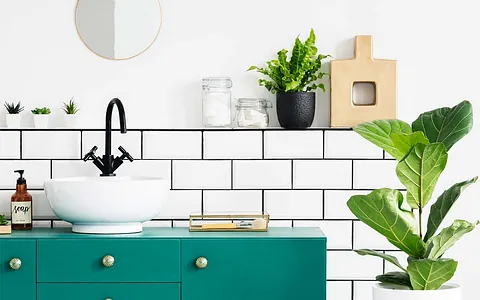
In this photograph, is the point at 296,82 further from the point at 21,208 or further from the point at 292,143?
the point at 21,208

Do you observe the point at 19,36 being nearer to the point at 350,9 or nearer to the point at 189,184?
the point at 189,184

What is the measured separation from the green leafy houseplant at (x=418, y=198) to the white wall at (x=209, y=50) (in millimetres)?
501

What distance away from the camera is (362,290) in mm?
2945

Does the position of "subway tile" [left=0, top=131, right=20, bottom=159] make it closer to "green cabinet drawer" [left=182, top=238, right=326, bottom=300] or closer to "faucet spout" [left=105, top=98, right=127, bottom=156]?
"faucet spout" [left=105, top=98, right=127, bottom=156]

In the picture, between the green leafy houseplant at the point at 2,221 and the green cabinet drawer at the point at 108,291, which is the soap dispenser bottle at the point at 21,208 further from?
the green cabinet drawer at the point at 108,291

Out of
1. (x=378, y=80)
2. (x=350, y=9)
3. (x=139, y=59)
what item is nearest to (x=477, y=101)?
(x=378, y=80)

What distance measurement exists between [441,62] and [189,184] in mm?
1038

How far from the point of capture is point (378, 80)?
293 centimetres

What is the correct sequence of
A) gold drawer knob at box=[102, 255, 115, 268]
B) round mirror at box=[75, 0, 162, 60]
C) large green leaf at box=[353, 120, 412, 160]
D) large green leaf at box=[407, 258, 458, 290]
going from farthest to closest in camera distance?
round mirror at box=[75, 0, 162, 60] < gold drawer knob at box=[102, 255, 115, 268] < large green leaf at box=[353, 120, 412, 160] < large green leaf at box=[407, 258, 458, 290]

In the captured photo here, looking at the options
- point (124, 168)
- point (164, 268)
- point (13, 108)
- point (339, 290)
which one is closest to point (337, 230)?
point (339, 290)

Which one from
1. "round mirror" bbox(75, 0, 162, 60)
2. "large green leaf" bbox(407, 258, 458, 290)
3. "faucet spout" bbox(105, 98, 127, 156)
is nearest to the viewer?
"large green leaf" bbox(407, 258, 458, 290)

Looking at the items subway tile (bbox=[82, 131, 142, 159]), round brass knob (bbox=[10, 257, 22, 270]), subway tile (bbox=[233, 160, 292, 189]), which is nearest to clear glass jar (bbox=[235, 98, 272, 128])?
subway tile (bbox=[233, 160, 292, 189])

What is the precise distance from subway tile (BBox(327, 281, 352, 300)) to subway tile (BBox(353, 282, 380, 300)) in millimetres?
22

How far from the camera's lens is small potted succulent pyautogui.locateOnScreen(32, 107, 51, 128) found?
2924 mm
